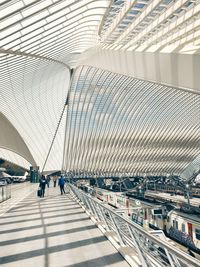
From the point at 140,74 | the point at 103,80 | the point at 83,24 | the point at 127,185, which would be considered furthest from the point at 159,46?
the point at 127,185

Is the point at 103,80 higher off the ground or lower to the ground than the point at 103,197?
higher

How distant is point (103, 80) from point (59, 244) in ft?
137

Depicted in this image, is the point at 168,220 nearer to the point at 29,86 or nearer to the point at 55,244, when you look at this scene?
the point at 55,244

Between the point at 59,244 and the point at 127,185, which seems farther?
the point at 127,185

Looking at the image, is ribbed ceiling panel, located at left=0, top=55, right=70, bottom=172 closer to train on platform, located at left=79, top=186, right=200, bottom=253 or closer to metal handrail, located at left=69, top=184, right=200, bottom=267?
train on platform, located at left=79, top=186, right=200, bottom=253

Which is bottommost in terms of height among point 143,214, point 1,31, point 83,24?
point 143,214

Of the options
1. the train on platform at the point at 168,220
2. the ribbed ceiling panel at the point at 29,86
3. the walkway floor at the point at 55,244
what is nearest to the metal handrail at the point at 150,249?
the walkway floor at the point at 55,244

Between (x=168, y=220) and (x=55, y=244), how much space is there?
12.2 metres

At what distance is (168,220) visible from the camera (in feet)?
61.2

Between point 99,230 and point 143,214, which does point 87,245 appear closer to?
point 99,230

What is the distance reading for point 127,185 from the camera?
49.7m

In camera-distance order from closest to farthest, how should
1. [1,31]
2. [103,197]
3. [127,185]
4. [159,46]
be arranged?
1. [1,31]
2. [159,46]
3. [103,197]
4. [127,185]

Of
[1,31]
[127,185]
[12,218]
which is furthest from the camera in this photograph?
[127,185]

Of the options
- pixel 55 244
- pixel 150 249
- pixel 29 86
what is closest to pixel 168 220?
pixel 55 244
